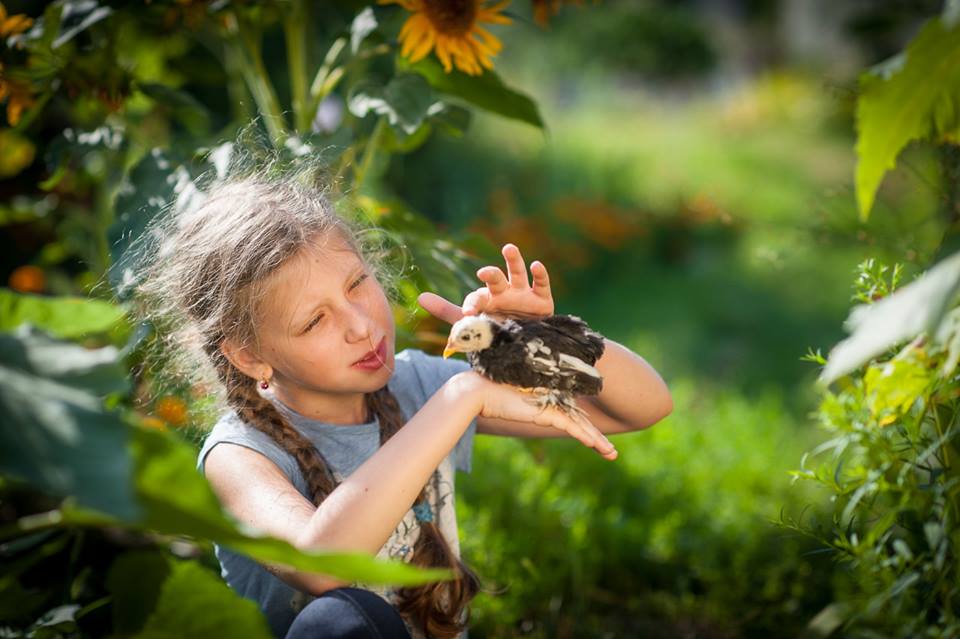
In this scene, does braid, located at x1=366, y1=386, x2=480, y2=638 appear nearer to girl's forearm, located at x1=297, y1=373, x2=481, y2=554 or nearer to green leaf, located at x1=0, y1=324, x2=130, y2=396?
girl's forearm, located at x1=297, y1=373, x2=481, y2=554

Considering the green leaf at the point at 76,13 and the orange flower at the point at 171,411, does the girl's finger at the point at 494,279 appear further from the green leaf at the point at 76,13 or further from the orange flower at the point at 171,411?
the orange flower at the point at 171,411

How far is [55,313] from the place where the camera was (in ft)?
2.68

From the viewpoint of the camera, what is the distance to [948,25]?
0.67 m

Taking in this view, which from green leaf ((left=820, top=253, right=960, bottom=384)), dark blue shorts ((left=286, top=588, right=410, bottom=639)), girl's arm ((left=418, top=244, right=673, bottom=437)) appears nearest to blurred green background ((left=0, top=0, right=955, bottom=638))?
girl's arm ((left=418, top=244, right=673, bottom=437))

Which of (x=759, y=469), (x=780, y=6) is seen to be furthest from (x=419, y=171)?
(x=780, y=6)

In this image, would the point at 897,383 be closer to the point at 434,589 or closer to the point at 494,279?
the point at 494,279

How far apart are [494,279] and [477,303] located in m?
0.06

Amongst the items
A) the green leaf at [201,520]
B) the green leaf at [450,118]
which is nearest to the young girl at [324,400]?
the green leaf at [450,118]

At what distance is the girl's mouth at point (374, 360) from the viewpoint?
1.21 m

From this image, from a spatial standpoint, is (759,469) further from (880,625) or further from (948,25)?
(948,25)

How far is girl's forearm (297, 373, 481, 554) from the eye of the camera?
101 centimetres

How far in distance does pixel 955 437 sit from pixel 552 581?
2.88 feet

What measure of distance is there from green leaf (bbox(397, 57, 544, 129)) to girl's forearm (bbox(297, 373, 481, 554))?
0.60 m

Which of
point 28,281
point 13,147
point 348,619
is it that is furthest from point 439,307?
point 28,281
